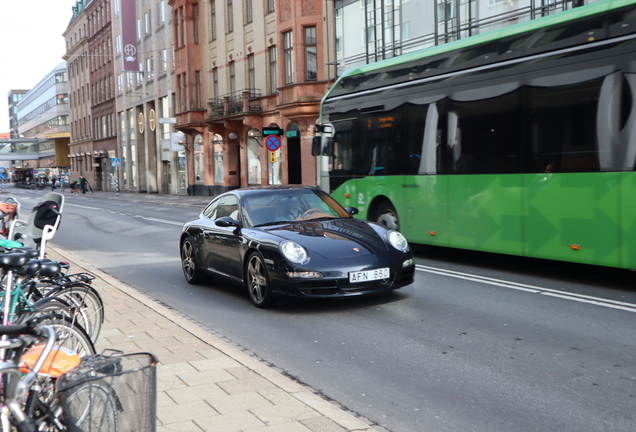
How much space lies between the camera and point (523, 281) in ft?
30.7

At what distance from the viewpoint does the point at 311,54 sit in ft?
106

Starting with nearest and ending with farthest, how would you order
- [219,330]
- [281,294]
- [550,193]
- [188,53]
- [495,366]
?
[495,366], [219,330], [281,294], [550,193], [188,53]

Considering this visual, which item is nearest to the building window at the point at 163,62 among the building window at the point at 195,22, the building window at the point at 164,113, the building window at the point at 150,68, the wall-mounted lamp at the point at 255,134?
the building window at the point at 164,113

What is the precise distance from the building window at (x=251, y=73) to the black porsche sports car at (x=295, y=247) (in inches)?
1160

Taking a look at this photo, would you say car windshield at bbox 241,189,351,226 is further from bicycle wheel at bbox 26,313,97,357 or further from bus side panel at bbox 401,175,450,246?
bicycle wheel at bbox 26,313,97,357

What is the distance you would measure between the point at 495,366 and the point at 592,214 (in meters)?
3.61

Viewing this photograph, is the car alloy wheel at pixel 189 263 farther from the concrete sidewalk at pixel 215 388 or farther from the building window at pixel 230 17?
the building window at pixel 230 17

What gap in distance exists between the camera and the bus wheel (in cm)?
1232

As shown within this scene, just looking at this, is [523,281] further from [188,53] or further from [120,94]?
[120,94]

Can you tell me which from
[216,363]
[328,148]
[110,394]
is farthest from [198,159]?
[110,394]

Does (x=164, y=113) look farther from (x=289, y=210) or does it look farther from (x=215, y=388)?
(x=215, y=388)

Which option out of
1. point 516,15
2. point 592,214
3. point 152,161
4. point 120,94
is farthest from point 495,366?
point 120,94

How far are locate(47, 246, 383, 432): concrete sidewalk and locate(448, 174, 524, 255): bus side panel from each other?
4.73 metres

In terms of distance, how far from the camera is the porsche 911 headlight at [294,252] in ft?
25.3
